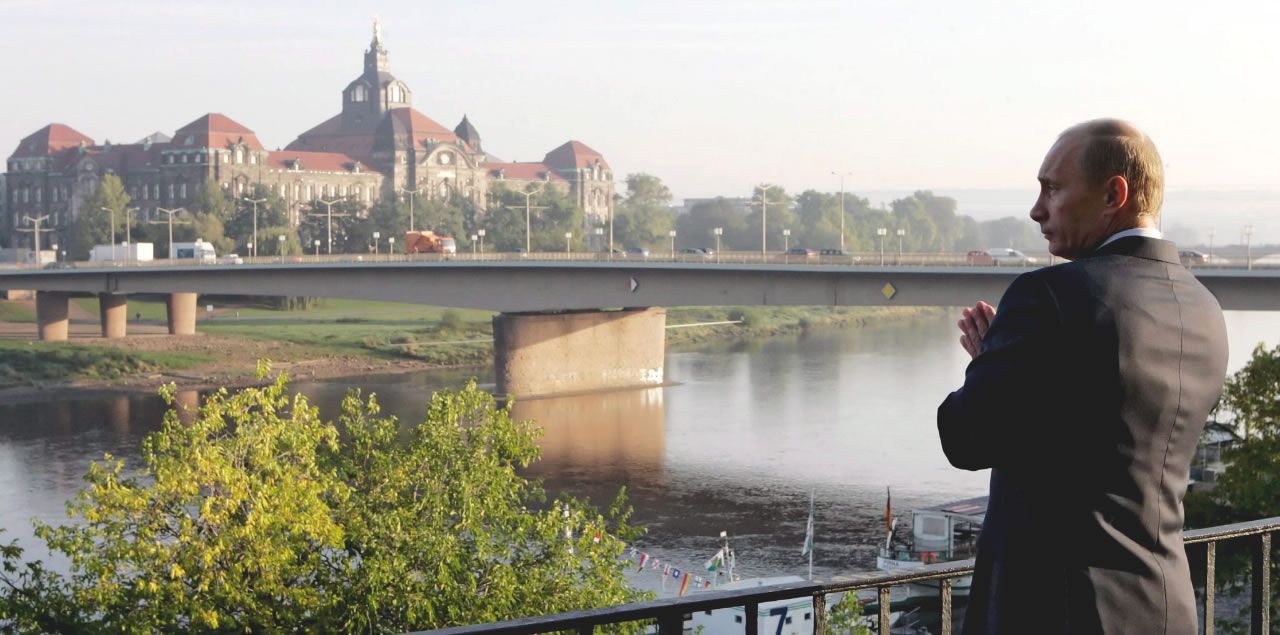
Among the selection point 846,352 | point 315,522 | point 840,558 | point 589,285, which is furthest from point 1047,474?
point 846,352

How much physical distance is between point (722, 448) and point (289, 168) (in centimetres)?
8213

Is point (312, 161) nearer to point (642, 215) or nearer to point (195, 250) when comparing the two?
point (642, 215)

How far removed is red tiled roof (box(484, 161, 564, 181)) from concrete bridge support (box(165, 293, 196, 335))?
67.5 metres

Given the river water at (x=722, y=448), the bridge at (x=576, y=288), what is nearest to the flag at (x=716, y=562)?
the river water at (x=722, y=448)

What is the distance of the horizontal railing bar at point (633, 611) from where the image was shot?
106 inches

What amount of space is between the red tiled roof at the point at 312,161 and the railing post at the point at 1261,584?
107 metres

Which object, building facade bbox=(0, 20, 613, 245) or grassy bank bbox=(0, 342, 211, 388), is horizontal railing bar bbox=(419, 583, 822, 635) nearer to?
grassy bank bbox=(0, 342, 211, 388)

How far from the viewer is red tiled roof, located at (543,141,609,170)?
→ 13112 cm

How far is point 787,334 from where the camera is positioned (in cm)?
6738

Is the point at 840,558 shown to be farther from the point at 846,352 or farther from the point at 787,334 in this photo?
the point at 787,334

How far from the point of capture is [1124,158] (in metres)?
2.31

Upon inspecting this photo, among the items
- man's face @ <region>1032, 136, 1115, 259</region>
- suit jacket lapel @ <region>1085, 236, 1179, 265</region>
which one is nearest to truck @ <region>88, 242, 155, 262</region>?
man's face @ <region>1032, 136, 1115, 259</region>

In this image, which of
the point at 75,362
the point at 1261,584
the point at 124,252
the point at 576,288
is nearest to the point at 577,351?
the point at 576,288

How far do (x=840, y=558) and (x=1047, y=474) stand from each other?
20579 millimetres
